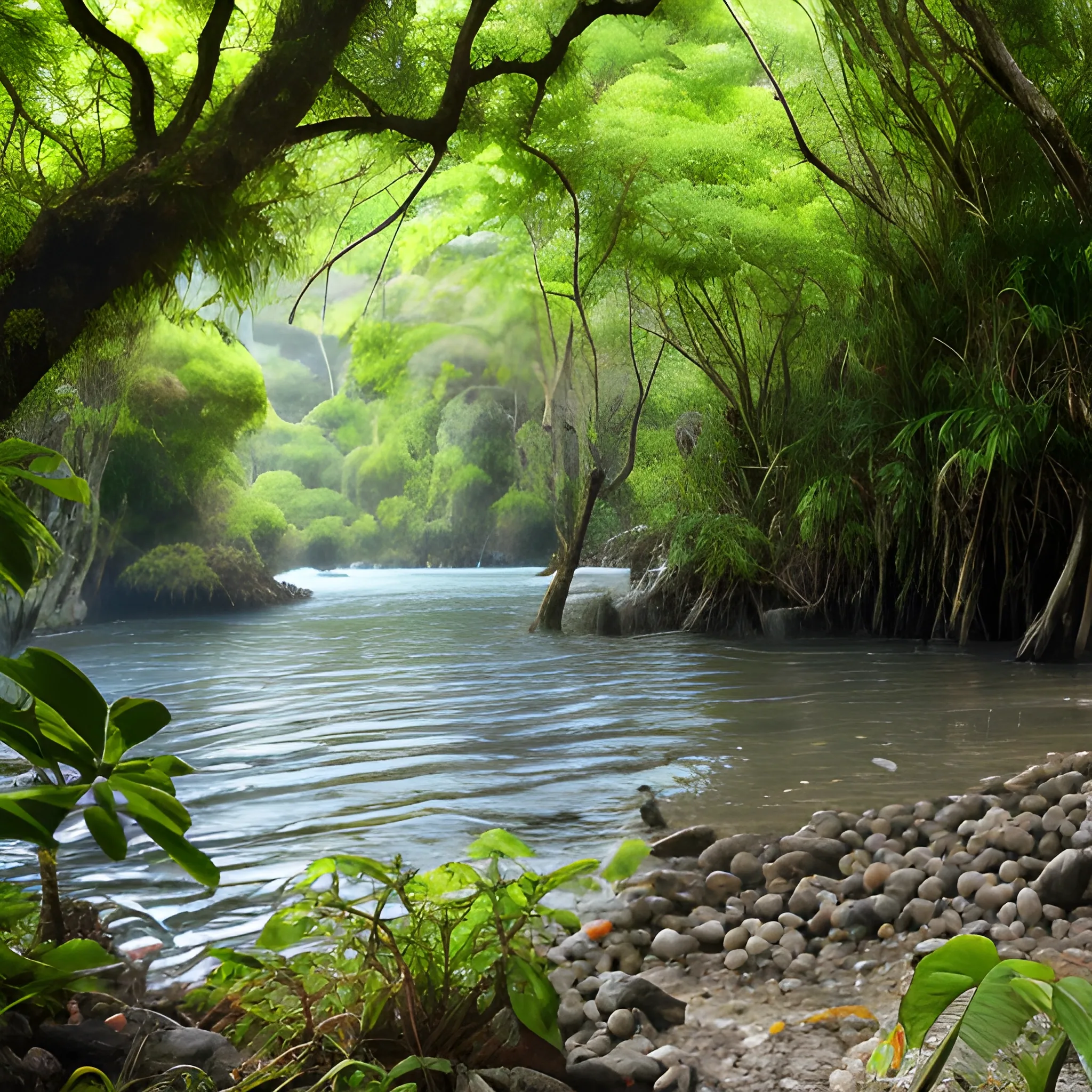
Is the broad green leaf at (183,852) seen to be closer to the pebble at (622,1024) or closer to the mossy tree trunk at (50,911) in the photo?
the mossy tree trunk at (50,911)

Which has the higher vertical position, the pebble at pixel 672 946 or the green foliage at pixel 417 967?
the green foliage at pixel 417 967

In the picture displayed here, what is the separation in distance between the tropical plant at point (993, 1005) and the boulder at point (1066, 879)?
3.85 ft

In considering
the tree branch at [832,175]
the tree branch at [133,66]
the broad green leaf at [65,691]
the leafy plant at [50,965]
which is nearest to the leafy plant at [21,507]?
the broad green leaf at [65,691]

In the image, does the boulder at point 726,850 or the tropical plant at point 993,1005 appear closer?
the tropical plant at point 993,1005

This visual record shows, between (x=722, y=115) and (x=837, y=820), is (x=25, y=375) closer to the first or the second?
(x=837, y=820)

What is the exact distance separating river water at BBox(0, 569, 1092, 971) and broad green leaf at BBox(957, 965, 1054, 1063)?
1.50 meters

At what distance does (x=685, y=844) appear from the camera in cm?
231

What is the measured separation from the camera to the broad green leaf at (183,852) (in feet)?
2.73

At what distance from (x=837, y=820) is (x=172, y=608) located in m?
12.0

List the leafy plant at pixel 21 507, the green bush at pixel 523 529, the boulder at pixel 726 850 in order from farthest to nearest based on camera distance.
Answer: the green bush at pixel 523 529
the boulder at pixel 726 850
the leafy plant at pixel 21 507

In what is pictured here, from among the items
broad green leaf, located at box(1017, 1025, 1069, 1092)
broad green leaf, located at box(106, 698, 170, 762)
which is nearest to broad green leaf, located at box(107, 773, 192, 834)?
broad green leaf, located at box(106, 698, 170, 762)

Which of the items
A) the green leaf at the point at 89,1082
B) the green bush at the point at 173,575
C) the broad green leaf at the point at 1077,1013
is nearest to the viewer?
the broad green leaf at the point at 1077,1013

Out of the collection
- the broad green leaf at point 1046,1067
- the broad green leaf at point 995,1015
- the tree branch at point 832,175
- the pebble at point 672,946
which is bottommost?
the pebble at point 672,946

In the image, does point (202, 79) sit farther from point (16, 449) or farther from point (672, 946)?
point (672, 946)
